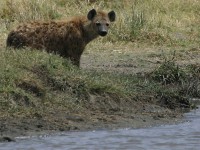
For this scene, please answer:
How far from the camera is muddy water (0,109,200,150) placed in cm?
814

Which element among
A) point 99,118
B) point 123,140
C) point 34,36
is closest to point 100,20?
point 34,36

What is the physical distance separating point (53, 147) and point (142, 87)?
2.57m

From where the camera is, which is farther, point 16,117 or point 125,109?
point 125,109

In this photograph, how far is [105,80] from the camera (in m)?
10.0

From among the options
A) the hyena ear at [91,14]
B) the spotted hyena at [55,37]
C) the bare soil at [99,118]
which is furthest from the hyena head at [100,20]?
the bare soil at [99,118]

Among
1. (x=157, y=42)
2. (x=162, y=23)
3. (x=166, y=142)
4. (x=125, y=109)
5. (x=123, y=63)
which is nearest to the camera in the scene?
(x=166, y=142)

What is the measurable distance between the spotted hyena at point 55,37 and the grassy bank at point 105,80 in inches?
15.4

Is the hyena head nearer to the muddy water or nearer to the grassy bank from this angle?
the grassy bank

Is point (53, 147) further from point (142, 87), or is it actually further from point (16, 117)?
point (142, 87)

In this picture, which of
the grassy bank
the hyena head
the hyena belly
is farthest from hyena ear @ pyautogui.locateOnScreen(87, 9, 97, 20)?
the grassy bank

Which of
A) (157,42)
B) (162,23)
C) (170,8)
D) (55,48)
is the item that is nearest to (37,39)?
(55,48)

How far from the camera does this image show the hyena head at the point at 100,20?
11594mm

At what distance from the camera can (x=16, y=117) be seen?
28.0 feet

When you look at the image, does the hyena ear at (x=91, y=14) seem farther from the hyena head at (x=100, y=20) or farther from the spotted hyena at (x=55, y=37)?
the spotted hyena at (x=55, y=37)
